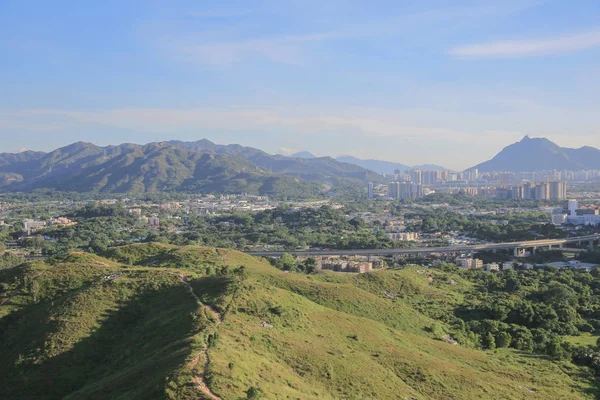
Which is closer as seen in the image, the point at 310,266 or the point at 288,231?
the point at 310,266

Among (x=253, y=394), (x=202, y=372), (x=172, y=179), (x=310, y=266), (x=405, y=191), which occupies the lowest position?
(x=310, y=266)

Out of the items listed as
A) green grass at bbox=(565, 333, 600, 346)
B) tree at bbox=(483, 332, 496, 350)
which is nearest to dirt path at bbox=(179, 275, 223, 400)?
tree at bbox=(483, 332, 496, 350)

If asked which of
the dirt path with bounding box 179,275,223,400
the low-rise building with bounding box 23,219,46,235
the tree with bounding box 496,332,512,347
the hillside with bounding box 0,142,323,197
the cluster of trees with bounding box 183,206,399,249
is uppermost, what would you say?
the hillside with bounding box 0,142,323,197

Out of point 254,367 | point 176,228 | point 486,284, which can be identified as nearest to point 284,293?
point 254,367

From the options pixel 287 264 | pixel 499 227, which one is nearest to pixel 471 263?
pixel 287 264

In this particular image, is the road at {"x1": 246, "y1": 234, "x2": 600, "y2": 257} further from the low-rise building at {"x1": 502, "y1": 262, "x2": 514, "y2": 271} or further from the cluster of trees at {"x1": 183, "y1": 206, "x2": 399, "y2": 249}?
the low-rise building at {"x1": 502, "y1": 262, "x2": 514, "y2": 271}

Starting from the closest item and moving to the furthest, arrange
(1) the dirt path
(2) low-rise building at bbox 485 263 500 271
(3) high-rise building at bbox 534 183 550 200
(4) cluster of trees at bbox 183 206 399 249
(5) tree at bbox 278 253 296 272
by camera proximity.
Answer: (1) the dirt path, (5) tree at bbox 278 253 296 272, (2) low-rise building at bbox 485 263 500 271, (4) cluster of trees at bbox 183 206 399 249, (3) high-rise building at bbox 534 183 550 200

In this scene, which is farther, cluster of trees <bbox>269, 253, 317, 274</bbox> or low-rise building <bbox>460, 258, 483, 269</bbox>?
low-rise building <bbox>460, 258, 483, 269</bbox>

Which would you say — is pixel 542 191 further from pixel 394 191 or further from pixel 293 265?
pixel 293 265

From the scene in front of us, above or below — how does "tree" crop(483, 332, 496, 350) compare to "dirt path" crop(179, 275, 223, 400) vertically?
below
